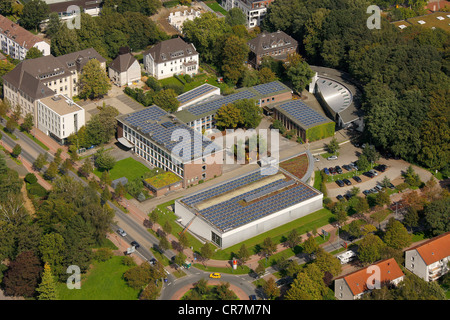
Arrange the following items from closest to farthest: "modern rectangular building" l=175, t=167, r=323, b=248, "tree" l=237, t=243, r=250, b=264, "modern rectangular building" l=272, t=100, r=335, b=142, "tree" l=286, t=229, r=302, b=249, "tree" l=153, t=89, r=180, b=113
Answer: "tree" l=237, t=243, r=250, b=264
"tree" l=286, t=229, r=302, b=249
"modern rectangular building" l=175, t=167, r=323, b=248
"modern rectangular building" l=272, t=100, r=335, b=142
"tree" l=153, t=89, r=180, b=113

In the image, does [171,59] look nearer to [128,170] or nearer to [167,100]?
[167,100]

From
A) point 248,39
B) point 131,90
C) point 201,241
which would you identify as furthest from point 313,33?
point 201,241

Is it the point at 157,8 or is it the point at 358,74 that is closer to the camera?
the point at 358,74

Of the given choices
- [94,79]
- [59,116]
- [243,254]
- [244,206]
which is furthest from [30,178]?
[243,254]

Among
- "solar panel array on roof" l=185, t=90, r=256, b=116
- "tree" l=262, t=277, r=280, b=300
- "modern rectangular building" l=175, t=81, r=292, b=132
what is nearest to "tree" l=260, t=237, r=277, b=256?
"tree" l=262, t=277, r=280, b=300

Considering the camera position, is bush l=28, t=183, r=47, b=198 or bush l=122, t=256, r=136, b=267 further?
bush l=28, t=183, r=47, b=198

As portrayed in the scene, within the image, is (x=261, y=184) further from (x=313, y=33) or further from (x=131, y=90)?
(x=313, y=33)

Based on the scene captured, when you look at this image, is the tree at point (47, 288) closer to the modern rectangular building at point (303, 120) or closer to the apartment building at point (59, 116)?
the apartment building at point (59, 116)

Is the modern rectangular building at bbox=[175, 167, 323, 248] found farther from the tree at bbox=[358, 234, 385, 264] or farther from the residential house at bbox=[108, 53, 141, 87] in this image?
the residential house at bbox=[108, 53, 141, 87]
